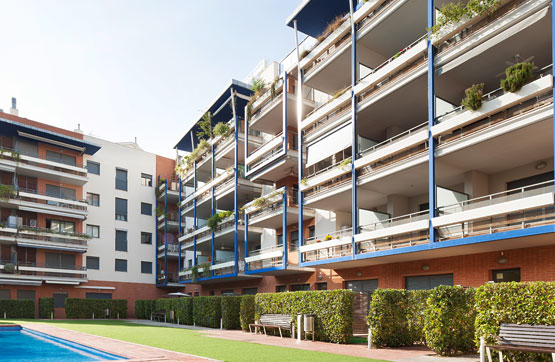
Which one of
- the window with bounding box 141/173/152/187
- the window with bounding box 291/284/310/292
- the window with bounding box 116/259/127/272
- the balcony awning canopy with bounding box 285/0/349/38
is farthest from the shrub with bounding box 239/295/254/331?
the window with bounding box 141/173/152/187

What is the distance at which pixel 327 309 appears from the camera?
1633 centimetres

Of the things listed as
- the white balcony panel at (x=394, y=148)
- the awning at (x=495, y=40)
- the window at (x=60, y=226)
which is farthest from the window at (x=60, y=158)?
the awning at (x=495, y=40)

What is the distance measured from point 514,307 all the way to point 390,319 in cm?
469

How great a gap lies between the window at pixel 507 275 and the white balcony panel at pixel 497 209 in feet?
8.87

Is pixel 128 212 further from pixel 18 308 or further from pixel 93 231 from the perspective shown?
pixel 18 308

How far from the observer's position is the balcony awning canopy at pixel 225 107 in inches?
1363

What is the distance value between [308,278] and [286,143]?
7795 millimetres

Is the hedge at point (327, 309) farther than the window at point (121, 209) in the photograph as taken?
No

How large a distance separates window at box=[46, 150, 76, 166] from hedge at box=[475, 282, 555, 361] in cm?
3949

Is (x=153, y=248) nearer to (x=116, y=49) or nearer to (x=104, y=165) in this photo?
(x=104, y=165)

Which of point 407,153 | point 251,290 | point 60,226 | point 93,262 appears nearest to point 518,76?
point 407,153

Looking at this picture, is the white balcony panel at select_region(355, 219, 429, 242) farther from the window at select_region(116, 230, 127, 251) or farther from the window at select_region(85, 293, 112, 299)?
the window at select_region(116, 230, 127, 251)

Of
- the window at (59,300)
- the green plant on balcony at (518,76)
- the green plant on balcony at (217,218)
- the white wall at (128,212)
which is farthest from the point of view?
the white wall at (128,212)

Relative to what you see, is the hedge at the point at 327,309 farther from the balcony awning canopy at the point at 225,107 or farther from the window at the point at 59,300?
the window at the point at 59,300
